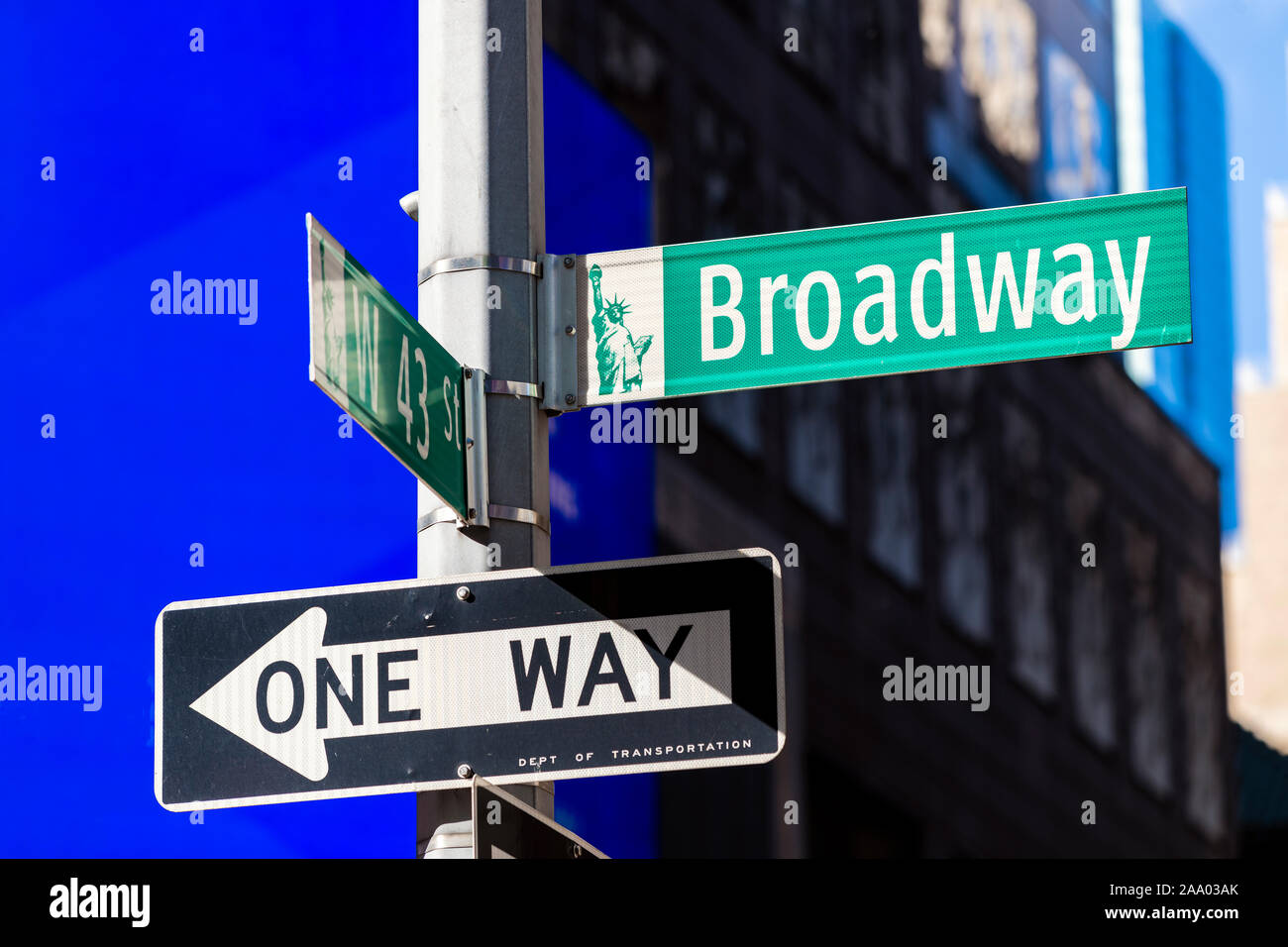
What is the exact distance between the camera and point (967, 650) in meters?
24.7

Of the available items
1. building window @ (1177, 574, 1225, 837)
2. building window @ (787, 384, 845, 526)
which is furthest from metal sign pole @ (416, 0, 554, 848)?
building window @ (1177, 574, 1225, 837)

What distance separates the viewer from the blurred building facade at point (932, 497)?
18.0m

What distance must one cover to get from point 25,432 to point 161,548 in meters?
0.72

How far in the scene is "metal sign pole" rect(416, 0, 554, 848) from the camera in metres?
3.79

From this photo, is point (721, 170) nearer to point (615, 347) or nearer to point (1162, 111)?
point (1162, 111)

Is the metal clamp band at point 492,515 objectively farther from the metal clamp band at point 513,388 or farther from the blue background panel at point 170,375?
the blue background panel at point 170,375

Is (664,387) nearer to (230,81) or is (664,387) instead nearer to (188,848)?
(188,848)

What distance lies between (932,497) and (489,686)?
2071cm

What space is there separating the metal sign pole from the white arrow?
5.2 inches

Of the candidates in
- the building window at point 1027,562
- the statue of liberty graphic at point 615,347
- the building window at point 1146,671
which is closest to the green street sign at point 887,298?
the statue of liberty graphic at point 615,347

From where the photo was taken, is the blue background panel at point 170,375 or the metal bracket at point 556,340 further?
the blue background panel at point 170,375

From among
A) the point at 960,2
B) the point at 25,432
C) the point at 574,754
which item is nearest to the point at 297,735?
the point at 574,754

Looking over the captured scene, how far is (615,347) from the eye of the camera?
3988 mm

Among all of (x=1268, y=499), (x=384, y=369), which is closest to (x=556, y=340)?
(x=384, y=369)
